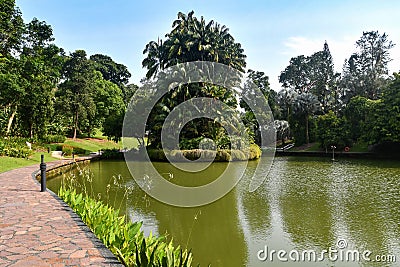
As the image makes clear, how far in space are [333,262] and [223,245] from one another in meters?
1.80

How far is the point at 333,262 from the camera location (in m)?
5.18

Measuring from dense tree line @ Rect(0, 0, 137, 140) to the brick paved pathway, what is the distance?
1404cm

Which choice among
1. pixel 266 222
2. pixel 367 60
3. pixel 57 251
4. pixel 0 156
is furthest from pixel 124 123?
pixel 367 60

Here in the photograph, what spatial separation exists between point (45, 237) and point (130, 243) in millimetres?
1187

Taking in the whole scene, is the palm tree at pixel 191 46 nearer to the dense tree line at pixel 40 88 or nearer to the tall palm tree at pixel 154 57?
the tall palm tree at pixel 154 57

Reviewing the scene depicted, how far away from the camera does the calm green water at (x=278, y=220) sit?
5828 mm

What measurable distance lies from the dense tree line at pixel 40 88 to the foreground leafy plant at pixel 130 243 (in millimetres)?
15599

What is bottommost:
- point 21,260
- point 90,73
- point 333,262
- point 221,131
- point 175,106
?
point 333,262

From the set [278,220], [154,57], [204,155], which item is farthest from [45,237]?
[154,57]

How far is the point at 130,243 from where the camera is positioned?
468 cm

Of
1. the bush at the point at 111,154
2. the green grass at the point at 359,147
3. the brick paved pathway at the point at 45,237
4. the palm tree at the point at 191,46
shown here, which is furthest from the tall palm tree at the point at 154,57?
the brick paved pathway at the point at 45,237

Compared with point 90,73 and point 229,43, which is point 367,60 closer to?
point 229,43

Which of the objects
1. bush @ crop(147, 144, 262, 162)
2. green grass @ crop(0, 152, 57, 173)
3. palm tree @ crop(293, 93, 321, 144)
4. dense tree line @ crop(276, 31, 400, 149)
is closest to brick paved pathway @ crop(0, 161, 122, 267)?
green grass @ crop(0, 152, 57, 173)

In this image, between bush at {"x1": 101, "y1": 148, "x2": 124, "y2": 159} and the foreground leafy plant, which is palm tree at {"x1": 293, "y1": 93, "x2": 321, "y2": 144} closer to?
bush at {"x1": 101, "y1": 148, "x2": 124, "y2": 159}
